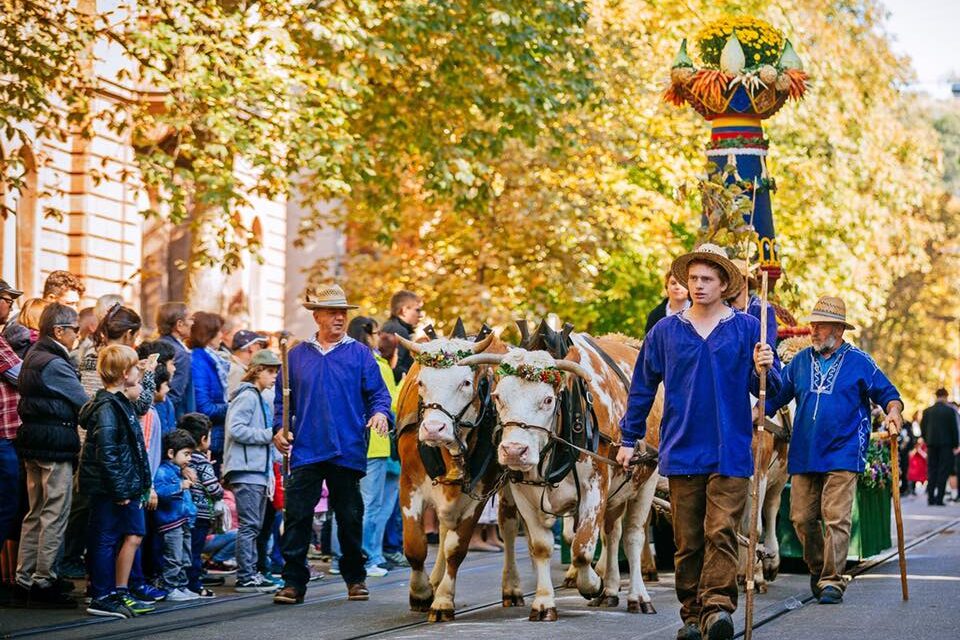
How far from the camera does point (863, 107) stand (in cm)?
4319

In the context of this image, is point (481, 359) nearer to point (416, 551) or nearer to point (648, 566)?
point (416, 551)

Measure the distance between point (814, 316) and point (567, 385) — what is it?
2.54 m

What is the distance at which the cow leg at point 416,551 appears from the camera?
1247 centimetres

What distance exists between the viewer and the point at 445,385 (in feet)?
39.6

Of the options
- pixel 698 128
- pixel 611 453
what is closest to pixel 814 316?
pixel 611 453

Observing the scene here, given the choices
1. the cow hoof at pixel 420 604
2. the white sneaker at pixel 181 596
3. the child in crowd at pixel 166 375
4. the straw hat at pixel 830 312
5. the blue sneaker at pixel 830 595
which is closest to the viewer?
the cow hoof at pixel 420 604

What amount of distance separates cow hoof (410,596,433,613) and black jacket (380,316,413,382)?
482 cm

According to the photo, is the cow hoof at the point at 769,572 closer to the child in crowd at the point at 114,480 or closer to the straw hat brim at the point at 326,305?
the straw hat brim at the point at 326,305

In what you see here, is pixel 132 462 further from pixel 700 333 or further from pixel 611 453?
pixel 700 333

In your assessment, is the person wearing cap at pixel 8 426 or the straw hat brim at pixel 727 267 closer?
the straw hat brim at pixel 727 267

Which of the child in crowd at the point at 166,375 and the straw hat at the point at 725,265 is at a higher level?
the straw hat at the point at 725,265

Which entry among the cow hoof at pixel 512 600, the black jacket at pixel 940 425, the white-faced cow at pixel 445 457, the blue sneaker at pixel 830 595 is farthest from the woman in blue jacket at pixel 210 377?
the black jacket at pixel 940 425

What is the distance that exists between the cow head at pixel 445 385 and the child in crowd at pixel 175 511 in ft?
7.79

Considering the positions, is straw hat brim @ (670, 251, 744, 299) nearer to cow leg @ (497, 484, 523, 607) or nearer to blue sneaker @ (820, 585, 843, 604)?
cow leg @ (497, 484, 523, 607)
